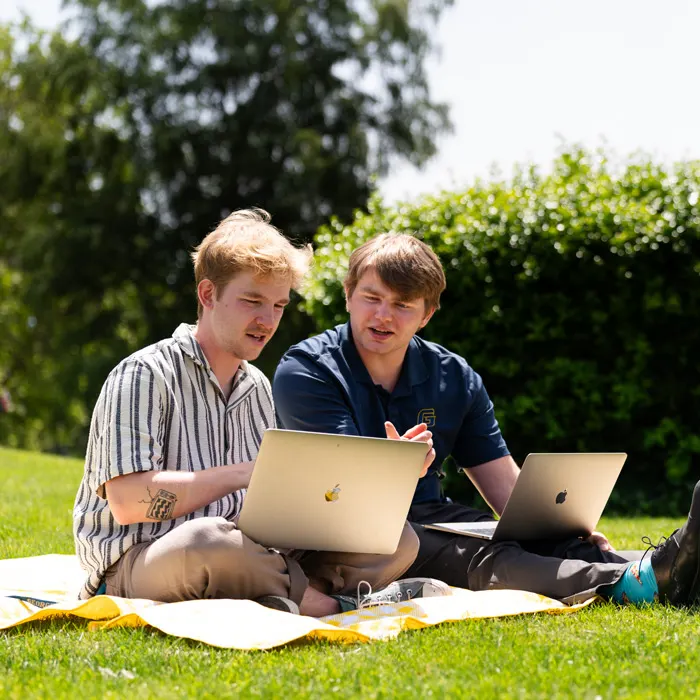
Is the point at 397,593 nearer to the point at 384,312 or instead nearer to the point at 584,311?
the point at 384,312

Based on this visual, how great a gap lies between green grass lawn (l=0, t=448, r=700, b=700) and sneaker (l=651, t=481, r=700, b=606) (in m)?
0.11

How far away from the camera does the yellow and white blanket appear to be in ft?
9.18

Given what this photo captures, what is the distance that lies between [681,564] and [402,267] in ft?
4.68

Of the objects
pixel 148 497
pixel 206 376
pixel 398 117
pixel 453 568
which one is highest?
pixel 398 117

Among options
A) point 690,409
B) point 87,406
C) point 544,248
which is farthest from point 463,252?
point 87,406

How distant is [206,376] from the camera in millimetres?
3402

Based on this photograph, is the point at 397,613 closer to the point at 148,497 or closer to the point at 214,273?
the point at 148,497

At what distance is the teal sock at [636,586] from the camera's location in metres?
3.35

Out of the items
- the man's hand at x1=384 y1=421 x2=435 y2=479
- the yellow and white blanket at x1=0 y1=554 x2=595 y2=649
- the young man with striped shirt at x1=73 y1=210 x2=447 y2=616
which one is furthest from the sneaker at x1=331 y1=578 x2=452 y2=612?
the man's hand at x1=384 y1=421 x2=435 y2=479

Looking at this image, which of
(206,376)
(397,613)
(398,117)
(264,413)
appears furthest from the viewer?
(398,117)

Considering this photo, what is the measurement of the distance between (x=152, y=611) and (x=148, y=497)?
1.12 ft

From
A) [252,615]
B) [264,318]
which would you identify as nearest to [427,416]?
[264,318]

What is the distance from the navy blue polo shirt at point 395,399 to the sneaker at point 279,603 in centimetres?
72

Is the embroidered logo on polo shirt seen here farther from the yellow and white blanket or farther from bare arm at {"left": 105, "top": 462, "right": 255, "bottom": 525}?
bare arm at {"left": 105, "top": 462, "right": 255, "bottom": 525}
